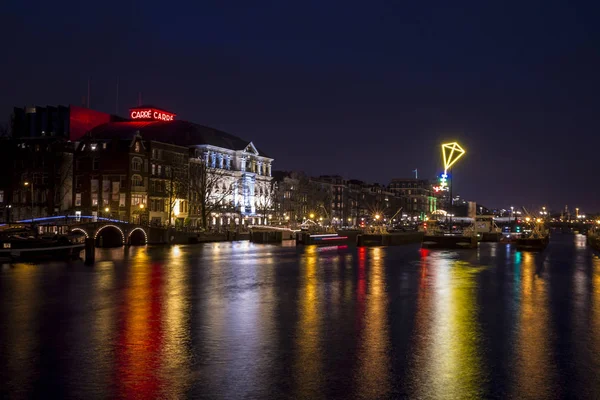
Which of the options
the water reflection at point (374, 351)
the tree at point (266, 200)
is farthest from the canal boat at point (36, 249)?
the tree at point (266, 200)

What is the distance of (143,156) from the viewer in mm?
101312

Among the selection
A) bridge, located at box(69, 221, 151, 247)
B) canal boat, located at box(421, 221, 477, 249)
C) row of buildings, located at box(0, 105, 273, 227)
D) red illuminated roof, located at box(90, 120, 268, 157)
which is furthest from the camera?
red illuminated roof, located at box(90, 120, 268, 157)

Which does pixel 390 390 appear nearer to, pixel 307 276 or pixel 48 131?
pixel 307 276

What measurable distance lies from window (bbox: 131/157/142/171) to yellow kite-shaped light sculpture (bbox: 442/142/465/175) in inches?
1924

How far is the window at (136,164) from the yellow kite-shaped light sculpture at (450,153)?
4887 centimetres

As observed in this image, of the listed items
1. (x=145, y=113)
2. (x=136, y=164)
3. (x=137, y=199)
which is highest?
(x=145, y=113)

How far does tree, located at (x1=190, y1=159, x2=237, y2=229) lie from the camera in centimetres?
10651

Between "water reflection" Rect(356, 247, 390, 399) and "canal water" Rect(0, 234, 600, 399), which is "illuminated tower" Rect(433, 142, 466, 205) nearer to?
"canal water" Rect(0, 234, 600, 399)

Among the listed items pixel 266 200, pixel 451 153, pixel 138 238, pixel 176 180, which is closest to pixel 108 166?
pixel 176 180

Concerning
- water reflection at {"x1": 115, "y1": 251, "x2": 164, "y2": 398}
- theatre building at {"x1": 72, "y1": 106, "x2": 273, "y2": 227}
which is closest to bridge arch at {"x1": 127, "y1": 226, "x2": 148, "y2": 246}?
theatre building at {"x1": 72, "y1": 106, "x2": 273, "y2": 227}

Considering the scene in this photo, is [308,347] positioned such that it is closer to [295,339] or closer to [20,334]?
[295,339]

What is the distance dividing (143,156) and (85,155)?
30.7 ft

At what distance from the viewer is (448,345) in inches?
659

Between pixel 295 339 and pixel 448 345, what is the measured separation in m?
4.26
